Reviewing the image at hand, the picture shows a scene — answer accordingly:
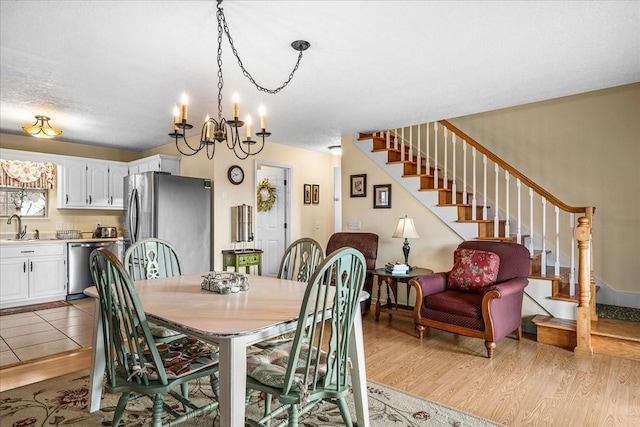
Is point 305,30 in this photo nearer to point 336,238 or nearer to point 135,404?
point 135,404

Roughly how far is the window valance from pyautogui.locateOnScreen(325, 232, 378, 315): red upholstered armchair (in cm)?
439

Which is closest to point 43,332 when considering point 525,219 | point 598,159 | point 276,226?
point 276,226

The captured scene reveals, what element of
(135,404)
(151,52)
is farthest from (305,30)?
(135,404)

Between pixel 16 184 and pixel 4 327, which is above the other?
pixel 16 184

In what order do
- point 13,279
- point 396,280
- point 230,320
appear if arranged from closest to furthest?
point 230,320, point 396,280, point 13,279

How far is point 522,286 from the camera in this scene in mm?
3383

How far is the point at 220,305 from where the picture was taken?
69.7 inches

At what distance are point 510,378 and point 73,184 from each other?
239 inches

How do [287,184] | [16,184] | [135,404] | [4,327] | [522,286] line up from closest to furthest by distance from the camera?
[135,404], [522,286], [4,327], [16,184], [287,184]

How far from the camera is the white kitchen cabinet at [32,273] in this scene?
4.69 metres

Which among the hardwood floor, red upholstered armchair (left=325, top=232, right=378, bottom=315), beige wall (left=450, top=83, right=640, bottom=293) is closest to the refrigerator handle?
the hardwood floor

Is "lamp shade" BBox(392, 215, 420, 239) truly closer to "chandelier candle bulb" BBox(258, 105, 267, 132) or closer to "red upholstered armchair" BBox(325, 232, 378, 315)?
"red upholstered armchair" BBox(325, 232, 378, 315)

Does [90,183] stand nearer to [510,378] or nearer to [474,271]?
[474,271]

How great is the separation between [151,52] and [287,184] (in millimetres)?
3764
